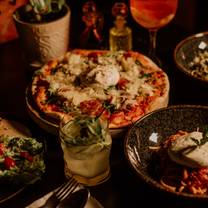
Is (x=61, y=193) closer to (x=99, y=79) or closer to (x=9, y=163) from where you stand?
(x=9, y=163)

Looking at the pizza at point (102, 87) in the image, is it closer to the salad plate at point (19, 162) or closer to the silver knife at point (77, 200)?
the salad plate at point (19, 162)

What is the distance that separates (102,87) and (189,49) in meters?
0.41

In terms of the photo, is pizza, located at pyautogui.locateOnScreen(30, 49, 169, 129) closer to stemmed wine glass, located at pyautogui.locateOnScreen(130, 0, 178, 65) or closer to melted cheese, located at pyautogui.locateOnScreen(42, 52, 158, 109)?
melted cheese, located at pyautogui.locateOnScreen(42, 52, 158, 109)

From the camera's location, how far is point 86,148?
51.9 inches

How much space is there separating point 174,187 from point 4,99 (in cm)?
76

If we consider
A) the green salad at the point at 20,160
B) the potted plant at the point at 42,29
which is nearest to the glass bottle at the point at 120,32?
the potted plant at the point at 42,29

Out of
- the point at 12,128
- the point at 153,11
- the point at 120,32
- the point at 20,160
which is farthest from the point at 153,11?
the point at 20,160

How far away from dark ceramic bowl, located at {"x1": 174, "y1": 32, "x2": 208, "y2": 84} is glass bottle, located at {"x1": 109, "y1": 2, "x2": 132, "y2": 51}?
24cm

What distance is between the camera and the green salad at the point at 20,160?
1.33 m

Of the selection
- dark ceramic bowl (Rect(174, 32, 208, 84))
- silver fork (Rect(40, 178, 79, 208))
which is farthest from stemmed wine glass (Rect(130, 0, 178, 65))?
silver fork (Rect(40, 178, 79, 208))

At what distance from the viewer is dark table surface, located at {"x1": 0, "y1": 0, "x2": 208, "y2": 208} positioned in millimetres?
1325

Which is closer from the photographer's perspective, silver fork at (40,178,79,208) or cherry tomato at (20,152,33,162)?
silver fork at (40,178,79,208)

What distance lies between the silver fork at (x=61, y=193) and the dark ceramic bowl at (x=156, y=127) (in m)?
0.18

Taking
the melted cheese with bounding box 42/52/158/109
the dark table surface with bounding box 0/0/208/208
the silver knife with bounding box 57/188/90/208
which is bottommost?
the dark table surface with bounding box 0/0/208/208
